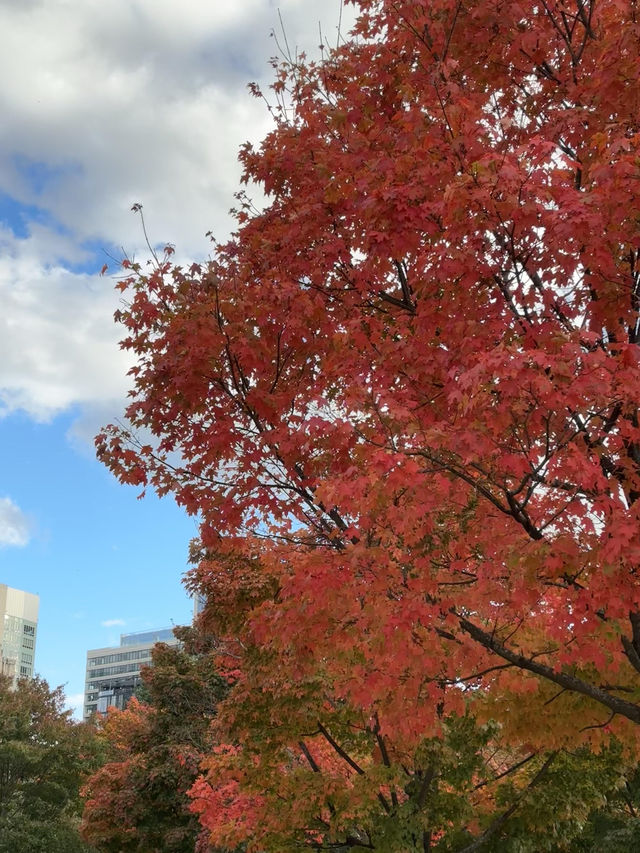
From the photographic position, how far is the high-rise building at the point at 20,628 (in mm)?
146250

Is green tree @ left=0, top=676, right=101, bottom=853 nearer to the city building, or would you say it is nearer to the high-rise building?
the high-rise building

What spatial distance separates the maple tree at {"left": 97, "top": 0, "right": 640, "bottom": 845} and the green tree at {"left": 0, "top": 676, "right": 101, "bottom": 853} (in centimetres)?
2277

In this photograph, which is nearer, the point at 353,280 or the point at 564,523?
the point at 564,523

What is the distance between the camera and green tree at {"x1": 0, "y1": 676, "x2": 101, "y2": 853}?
24156 mm

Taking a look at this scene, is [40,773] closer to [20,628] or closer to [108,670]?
[20,628]

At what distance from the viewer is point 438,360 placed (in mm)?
5672


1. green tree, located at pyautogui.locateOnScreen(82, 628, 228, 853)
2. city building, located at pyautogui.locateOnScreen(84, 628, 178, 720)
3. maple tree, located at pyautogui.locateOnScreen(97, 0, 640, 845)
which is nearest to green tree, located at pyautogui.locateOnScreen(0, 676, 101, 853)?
green tree, located at pyautogui.locateOnScreen(82, 628, 228, 853)

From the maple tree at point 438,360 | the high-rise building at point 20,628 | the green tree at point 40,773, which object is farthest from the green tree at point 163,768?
the high-rise building at point 20,628

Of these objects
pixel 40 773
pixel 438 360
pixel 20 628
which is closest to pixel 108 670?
pixel 20 628

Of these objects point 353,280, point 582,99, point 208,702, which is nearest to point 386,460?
point 353,280

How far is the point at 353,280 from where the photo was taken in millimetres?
6809

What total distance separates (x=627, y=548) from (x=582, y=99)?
12.9ft

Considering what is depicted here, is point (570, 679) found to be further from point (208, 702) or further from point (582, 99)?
point (208, 702)

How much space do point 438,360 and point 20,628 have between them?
16740cm
